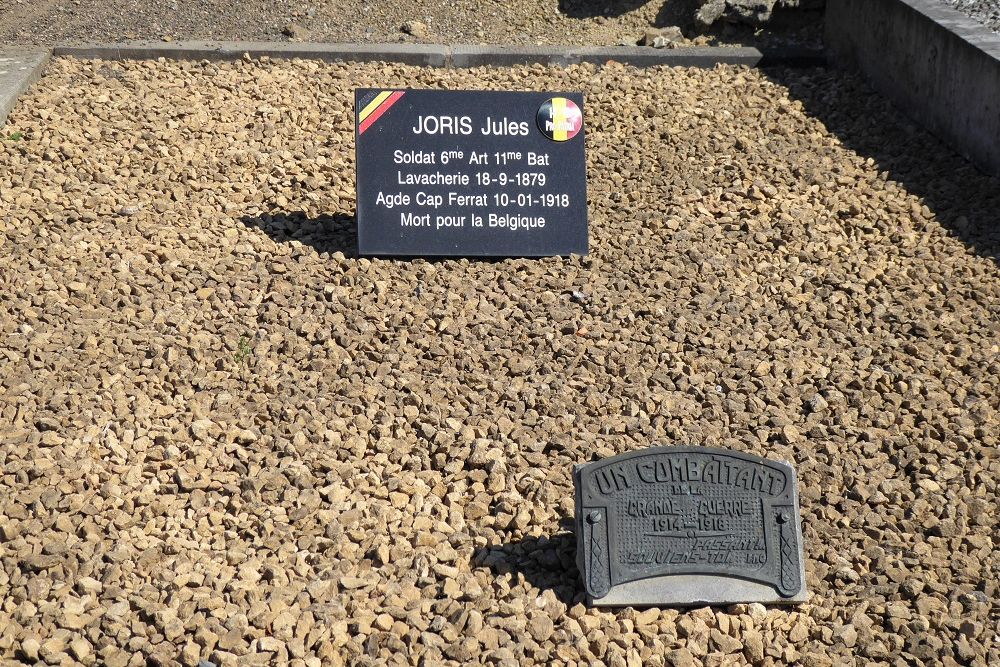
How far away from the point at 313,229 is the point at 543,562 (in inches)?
110

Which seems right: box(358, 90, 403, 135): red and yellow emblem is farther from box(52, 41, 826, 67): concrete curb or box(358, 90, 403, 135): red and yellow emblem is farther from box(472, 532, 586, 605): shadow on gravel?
box(472, 532, 586, 605): shadow on gravel

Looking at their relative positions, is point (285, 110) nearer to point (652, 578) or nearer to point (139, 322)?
point (139, 322)

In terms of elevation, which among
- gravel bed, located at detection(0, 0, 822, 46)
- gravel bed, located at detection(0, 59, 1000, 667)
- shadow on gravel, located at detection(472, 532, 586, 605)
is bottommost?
shadow on gravel, located at detection(472, 532, 586, 605)

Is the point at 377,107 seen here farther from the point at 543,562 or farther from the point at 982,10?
the point at 982,10

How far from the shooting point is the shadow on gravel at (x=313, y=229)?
5829 mm

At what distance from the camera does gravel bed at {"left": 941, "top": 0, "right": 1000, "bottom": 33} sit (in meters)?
7.01

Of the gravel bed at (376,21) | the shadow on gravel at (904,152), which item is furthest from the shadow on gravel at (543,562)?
the gravel bed at (376,21)

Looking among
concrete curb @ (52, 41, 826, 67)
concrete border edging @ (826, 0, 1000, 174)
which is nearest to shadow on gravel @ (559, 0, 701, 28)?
concrete curb @ (52, 41, 826, 67)

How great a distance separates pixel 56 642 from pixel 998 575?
304cm

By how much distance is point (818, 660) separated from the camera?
3.43 meters

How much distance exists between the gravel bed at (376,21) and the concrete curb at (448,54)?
452mm

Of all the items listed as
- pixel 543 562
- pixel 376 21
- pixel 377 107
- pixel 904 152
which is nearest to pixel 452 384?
pixel 543 562

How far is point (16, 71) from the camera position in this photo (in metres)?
7.34

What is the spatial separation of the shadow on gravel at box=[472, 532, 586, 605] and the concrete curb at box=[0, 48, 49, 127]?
463cm
